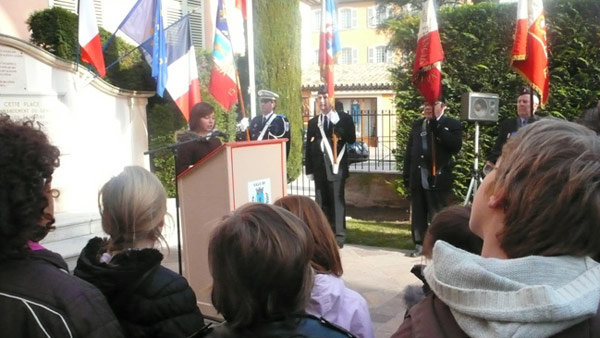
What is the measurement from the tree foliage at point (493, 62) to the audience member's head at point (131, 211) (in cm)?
693

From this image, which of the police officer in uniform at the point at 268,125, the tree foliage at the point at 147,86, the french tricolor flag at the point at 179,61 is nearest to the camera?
the police officer in uniform at the point at 268,125

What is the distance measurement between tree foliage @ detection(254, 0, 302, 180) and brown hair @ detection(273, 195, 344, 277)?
429 inches

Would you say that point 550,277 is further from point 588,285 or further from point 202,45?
point 202,45

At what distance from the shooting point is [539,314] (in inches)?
40.5

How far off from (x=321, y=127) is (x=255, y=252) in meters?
5.73

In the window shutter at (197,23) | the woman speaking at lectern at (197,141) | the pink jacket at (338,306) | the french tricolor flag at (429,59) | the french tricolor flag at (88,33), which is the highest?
the window shutter at (197,23)

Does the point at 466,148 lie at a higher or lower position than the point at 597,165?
lower

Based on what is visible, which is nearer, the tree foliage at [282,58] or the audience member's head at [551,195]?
the audience member's head at [551,195]

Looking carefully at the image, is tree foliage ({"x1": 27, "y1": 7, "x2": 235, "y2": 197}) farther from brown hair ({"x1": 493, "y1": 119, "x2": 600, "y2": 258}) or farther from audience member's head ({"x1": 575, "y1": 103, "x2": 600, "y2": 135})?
brown hair ({"x1": 493, "y1": 119, "x2": 600, "y2": 258})

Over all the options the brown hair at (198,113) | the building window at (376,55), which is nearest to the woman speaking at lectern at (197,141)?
the brown hair at (198,113)

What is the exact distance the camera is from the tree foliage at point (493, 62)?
7586 mm

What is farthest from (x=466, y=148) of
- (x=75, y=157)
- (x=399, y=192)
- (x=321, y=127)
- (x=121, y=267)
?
(x=121, y=267)

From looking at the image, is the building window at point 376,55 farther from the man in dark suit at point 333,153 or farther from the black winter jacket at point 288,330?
the black winter jacket at point 288,330

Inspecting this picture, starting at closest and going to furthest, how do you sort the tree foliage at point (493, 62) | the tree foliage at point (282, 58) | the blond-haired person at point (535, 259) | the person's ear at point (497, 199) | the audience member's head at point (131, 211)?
the blond-haired person at point (535, 259), the person's ear at point (497, 199), the audience member's head at point (131, 211), the tree foliage at point (493, 62), the tree foliage at point (282, 58)
